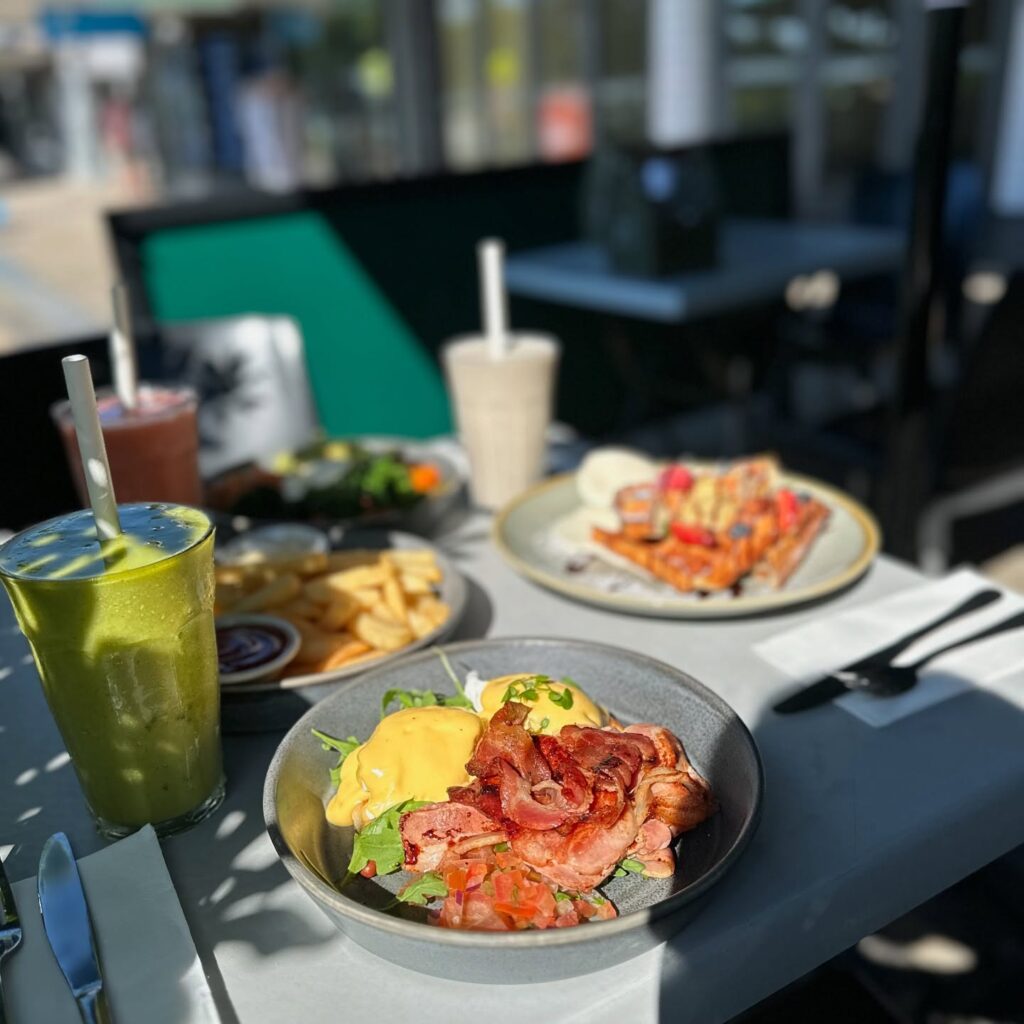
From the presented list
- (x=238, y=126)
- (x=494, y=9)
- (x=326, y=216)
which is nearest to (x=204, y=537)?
(x=326, y=216)

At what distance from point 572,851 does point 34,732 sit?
70 cm

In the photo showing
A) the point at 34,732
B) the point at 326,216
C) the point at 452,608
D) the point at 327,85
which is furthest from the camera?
the point at 327,85

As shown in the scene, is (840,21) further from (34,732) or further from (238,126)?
(238,126)

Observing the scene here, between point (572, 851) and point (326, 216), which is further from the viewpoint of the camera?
point (326, 216)

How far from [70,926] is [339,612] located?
502 mm

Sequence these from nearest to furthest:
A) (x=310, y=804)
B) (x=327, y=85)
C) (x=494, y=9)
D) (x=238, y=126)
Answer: (x=310, y=804), (x=494, y=9), (x=327, y=85), (x=238, y=126)

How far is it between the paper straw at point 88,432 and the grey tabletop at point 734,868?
355 mm

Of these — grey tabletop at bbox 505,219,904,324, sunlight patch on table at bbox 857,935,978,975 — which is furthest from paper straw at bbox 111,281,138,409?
grey tabletop at bbox 505,219,904,324

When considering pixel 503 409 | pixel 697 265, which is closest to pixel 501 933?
pixel 503 409

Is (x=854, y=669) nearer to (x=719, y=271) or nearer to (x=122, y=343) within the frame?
(x=122, y=343)

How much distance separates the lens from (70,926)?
0.79m

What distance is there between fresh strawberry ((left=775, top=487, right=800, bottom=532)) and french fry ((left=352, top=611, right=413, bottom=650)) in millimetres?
599

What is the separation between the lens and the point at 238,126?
1895 centimetres

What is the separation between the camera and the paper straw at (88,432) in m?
0.79
